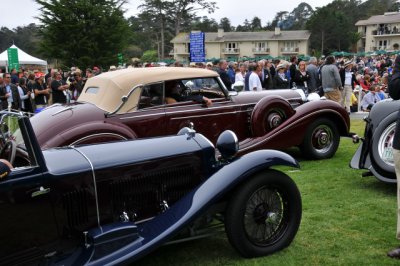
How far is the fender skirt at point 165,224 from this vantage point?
10.2 ft

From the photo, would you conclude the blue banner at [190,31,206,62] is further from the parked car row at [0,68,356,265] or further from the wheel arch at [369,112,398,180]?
the wheel arch at [369,112,398,180]

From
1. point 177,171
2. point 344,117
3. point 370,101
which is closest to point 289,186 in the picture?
point 177,171

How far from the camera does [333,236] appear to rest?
13.7ft

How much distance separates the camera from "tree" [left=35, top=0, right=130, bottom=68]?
29188 millimetres

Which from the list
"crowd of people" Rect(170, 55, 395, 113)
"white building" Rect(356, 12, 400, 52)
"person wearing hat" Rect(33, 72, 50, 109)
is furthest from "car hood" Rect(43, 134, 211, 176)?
"white building" Rect(356, 12, 400, 52)

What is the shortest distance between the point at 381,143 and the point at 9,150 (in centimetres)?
445

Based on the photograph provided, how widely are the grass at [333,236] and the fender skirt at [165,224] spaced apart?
0.60 meters

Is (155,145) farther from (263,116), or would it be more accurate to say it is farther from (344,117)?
(344,117)

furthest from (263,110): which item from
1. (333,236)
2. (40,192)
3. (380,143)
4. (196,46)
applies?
(196,46)

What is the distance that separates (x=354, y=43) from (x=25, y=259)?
89339 millimetres

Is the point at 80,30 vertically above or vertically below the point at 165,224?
above

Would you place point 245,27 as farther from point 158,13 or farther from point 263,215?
point 263,215

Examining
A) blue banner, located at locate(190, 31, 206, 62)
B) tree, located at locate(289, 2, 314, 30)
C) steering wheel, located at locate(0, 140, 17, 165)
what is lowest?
steering wheel, located at locate(0, 140, 17, 165)

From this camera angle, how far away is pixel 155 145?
3883 mm
